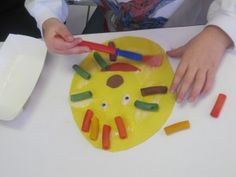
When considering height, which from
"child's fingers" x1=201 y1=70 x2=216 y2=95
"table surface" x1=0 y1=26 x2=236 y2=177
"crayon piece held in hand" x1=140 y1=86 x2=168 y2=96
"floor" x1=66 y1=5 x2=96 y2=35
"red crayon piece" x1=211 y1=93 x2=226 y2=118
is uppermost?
"child's fingers" x1=201 y1=70 x2=216 y2=95

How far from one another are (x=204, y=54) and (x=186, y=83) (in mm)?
53

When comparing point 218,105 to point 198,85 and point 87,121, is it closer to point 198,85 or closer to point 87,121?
point 198,85

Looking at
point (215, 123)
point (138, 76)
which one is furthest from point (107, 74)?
point (215, 123)

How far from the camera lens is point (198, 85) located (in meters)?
0.49

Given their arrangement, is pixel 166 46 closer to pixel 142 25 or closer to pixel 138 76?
pixel 138 76

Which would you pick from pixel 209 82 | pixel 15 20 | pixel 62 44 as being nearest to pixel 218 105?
pixel 209 82

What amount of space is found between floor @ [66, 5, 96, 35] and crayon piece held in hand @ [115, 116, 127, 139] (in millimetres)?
630

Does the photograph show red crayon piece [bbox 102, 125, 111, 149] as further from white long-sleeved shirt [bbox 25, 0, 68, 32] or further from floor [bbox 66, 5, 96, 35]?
floor [bbox 66, 5, 96, 35]

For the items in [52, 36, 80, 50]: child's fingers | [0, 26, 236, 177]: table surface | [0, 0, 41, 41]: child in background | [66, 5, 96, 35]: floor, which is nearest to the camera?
[0, 26, 236, 177]: table surface

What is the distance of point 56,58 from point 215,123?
28 centimetres

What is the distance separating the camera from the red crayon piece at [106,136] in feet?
1.56

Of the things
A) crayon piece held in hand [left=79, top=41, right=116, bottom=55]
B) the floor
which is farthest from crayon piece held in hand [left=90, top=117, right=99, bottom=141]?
the floor

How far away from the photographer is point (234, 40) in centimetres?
52

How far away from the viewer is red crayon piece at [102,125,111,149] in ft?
1.56
